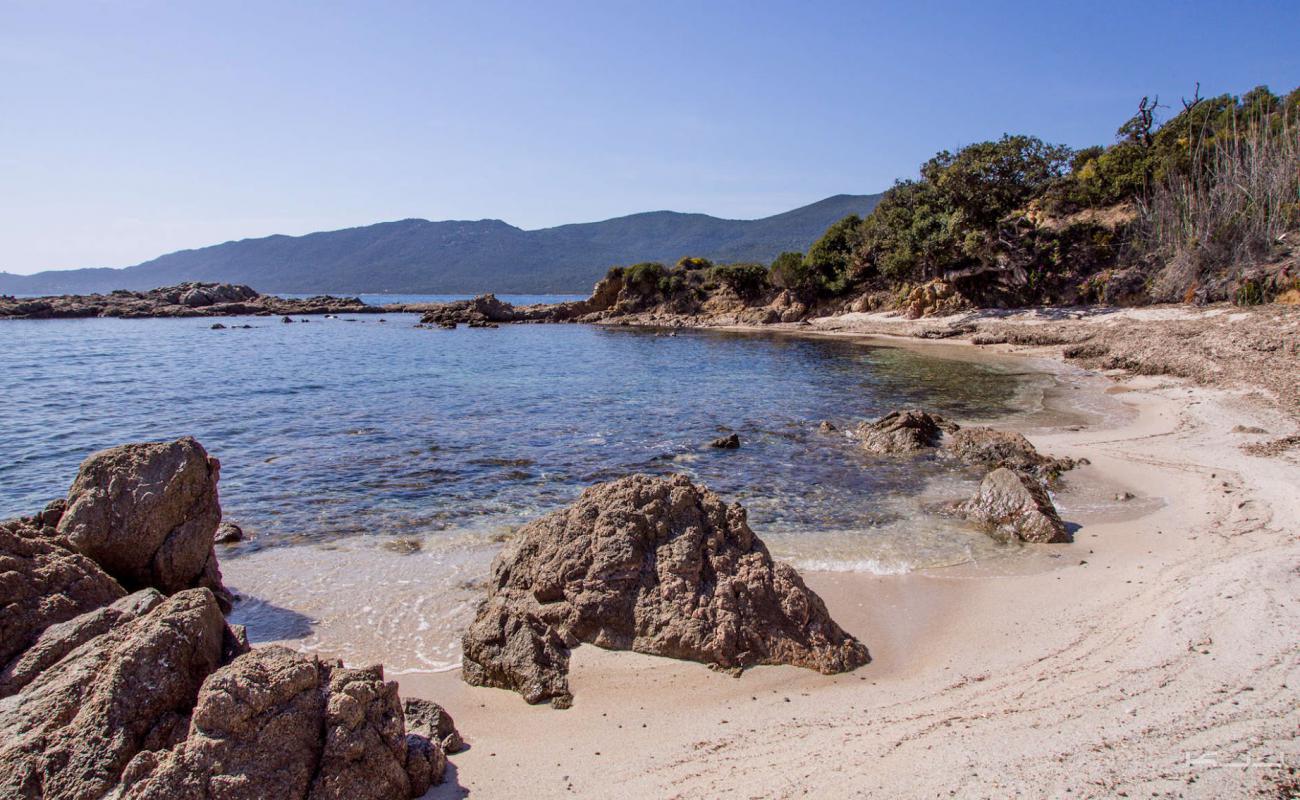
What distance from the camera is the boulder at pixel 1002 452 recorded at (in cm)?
1220

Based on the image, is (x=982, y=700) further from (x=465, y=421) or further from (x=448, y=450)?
(x=465, y=421)

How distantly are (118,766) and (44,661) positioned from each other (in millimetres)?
1619

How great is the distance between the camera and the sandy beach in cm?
414

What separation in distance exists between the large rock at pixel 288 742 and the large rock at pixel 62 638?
5.17ft

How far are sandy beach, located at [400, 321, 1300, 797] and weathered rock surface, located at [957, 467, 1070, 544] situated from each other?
20.3 inches

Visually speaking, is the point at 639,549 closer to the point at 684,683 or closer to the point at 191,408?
the point at 684,683

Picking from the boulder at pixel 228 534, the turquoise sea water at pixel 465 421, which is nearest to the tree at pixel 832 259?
the turquoise sea water at pixel 465 421

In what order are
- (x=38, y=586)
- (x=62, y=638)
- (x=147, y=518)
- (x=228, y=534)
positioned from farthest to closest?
(x=228, y=534) → (x=147, y=518) → (x=38, y=586) → (x=62, y=638)

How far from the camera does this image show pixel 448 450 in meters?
15.2

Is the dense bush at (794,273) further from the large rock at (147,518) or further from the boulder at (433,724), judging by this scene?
the boulder at (433,724)

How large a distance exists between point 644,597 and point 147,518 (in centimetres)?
528

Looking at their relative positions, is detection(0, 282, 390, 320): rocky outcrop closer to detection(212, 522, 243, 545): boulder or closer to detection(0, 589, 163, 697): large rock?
detection(212, 522, 243, 545): boulder

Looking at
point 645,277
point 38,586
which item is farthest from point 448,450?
point 645,277

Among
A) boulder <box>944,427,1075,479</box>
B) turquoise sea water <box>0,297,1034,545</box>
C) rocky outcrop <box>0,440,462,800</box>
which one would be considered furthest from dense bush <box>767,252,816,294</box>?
rocky outcrop <box>0,440,462,800</box>
